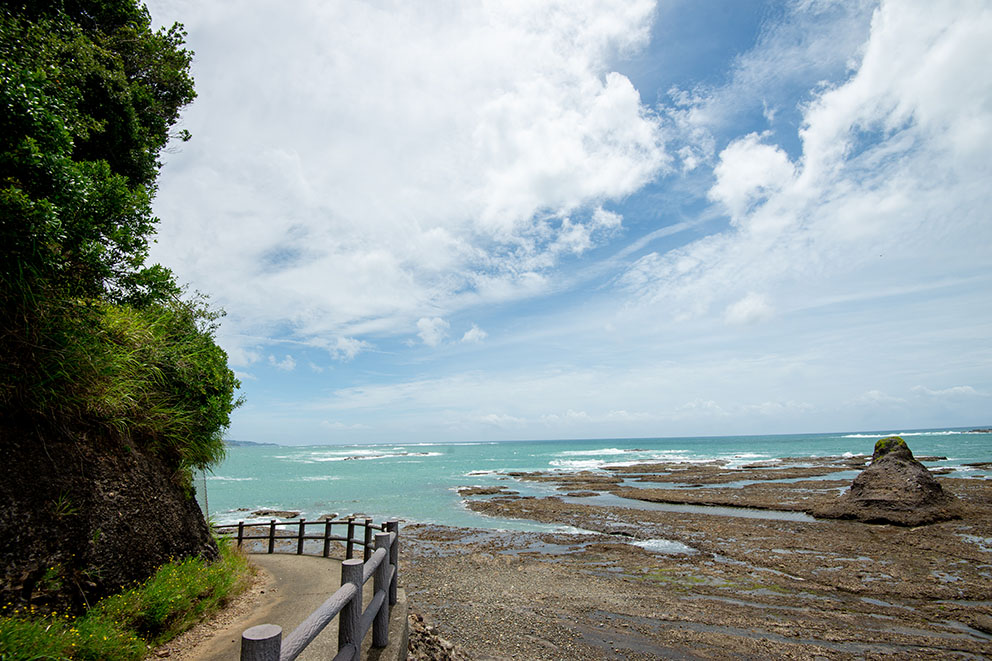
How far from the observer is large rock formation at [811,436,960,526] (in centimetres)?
2086

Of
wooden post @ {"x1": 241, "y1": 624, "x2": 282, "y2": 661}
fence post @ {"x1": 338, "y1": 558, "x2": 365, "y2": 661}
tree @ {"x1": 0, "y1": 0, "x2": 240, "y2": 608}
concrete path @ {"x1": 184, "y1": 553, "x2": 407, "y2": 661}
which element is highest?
tree @ {"x1": 0, "y1": 0, "x2": 240, "y2": 608}

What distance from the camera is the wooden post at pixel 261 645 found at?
94.8 inches

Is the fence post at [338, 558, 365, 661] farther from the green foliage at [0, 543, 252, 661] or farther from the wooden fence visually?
the green foliage at [0, 543, 252, 661]

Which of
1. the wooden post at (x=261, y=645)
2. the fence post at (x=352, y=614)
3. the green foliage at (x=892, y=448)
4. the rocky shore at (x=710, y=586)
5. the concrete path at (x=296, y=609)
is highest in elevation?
the wooden post at (x=261, y=645)

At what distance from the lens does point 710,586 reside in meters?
13.5

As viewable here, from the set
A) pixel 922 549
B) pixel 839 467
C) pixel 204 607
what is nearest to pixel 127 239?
pixel 204 607

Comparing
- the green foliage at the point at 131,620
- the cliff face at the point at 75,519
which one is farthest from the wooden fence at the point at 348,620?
the cliff face at the point at 75,519

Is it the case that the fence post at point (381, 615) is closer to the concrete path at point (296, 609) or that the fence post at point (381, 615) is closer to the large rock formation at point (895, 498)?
the concrete path at point (296, 609)

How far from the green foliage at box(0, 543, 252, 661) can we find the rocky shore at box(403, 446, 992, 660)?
4.58m

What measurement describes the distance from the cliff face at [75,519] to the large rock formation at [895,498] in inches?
1081

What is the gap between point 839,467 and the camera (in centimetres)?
5450

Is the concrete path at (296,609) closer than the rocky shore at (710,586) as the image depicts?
Yes

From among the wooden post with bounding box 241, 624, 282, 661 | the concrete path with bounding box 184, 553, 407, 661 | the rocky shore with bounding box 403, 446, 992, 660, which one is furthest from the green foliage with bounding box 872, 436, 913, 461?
the wooden post with bounding box 241, 624, 282, 661

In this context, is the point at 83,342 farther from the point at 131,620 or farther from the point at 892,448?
the point at 892,448
